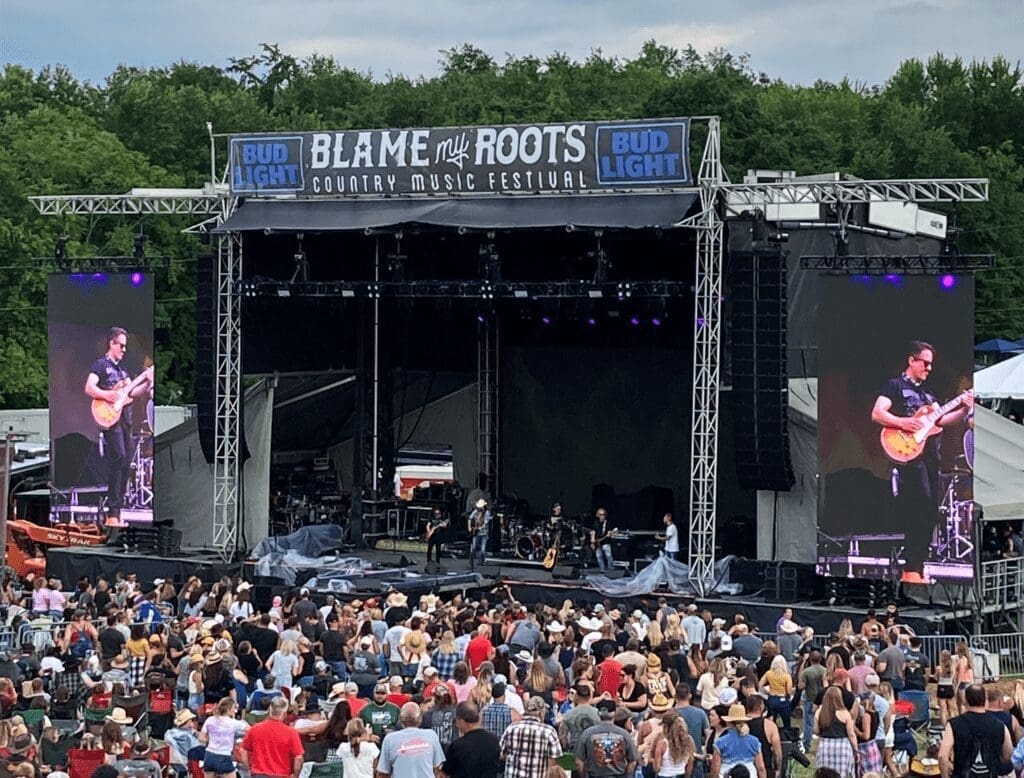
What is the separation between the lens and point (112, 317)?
29094mm

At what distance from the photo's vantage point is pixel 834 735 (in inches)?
531

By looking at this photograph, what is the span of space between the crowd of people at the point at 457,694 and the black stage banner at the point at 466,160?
6.12 meters

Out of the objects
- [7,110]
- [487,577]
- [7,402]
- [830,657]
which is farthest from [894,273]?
[7,110]

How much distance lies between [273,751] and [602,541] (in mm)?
15894

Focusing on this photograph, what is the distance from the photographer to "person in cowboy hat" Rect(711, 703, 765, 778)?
12625 millimetres

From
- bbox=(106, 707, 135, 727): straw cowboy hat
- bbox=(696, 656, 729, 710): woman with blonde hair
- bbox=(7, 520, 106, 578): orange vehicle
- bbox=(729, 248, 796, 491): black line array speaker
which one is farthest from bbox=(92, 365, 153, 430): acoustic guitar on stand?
bbox=(696, 656, 729, 710): woman with blonde hair

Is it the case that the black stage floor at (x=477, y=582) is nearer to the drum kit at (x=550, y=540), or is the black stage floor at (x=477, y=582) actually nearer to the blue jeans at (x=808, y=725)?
the drum kit at (x=550, y=540)

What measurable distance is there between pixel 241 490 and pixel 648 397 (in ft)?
22.2

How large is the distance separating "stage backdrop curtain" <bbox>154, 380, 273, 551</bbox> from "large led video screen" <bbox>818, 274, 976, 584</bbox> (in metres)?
9.16

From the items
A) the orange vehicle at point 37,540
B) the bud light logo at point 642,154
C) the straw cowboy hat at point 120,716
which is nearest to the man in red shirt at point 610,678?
the straw cowboy hat at point 120,716

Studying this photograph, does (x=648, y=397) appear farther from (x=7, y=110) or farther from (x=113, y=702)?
(x=7, y=110)

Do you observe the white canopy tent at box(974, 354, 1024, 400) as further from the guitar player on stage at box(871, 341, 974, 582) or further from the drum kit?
the guitar player on stage at box(871, 341, 974, 582)

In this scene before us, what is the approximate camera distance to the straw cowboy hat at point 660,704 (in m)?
14.3

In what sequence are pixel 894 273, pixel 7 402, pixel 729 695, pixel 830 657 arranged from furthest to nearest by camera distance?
pixel 7 402 → pixel 894 273 → pixel 830 657 → pixel 729 695
